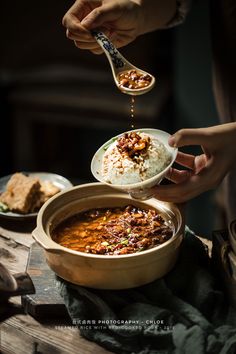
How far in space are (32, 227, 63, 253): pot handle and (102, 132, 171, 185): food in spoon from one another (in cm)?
33

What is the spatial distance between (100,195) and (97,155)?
0.99 ft

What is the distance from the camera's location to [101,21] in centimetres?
245

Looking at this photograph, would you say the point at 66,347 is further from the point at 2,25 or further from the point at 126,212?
the point at 2,25

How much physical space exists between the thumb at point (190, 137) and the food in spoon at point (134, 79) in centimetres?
30

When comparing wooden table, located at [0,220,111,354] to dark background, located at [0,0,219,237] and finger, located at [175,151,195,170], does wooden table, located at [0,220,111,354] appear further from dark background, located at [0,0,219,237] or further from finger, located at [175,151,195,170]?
→ dark background, located at [0,0,219,237]

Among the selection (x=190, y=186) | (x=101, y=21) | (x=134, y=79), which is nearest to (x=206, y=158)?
(x=190, y=186)

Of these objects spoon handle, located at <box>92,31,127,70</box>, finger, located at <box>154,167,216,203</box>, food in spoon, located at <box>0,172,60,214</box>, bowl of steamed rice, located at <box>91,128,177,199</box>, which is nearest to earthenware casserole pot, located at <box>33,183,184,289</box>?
finger, located at <box>154,167,216,203</box>

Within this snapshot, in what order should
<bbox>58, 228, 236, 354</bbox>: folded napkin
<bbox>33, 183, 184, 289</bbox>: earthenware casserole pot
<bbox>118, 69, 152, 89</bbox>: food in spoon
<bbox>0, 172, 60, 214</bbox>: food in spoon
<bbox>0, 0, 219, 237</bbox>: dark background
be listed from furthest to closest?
<bbox>0, 0, 219, 237</bbox>: dark background < <bbox>0, 172, 60, 214</bbox>: food in spoon < <bbox>118, 69, 152, 89</bbox>: food in spoon < <bbox>33, 183, 184, 289</bbox>: earthenware casserole pot < <bbox>58, 228, 236, 354</bbox>: folded napkin

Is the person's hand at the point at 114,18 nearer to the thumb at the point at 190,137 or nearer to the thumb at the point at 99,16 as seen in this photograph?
the thumb at the point at 99,16

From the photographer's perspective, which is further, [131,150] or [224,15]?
[224,15]

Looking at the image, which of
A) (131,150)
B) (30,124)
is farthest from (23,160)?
(131,150)

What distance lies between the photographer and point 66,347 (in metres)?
1.94

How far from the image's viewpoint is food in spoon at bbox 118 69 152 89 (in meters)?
2.19

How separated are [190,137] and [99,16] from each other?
79 centimetres
